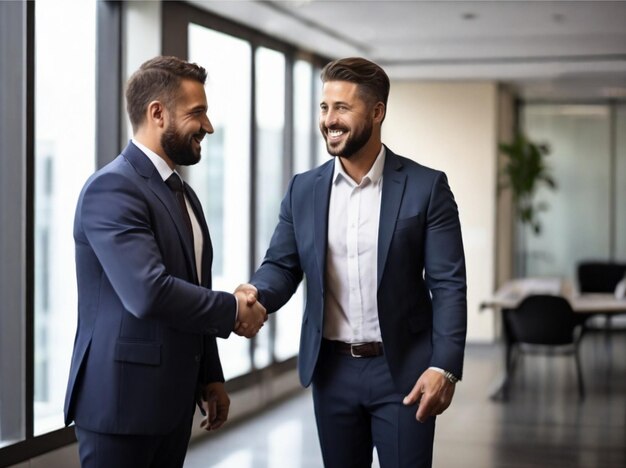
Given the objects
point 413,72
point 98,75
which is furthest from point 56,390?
point 413,72

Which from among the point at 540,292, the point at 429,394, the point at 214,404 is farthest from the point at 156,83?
the point at 540,292

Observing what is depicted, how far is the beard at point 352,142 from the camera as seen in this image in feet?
9.41

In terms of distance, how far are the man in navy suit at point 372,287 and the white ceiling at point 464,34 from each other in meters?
3.75

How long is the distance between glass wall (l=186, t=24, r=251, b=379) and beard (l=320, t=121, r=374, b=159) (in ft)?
12.7

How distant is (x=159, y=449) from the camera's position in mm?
2721

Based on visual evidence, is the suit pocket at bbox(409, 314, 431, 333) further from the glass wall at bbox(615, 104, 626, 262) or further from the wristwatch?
the glass wall at bbox(615, 104, 626, 262)

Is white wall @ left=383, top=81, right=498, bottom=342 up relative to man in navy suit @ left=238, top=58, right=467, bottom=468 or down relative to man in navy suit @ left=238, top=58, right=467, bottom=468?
up

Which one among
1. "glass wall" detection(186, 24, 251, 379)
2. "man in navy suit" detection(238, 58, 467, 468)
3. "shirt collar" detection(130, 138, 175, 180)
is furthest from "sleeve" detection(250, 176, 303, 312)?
"glass wall" detection(186, 24, 251, 379)

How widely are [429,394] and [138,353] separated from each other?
84cm

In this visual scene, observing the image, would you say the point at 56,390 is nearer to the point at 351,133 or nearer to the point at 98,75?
the point at 98,75

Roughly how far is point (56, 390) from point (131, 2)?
2448mm

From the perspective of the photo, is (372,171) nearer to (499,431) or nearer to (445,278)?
(445,278)

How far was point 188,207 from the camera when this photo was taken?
2916mm

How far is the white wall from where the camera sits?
36.8ft
